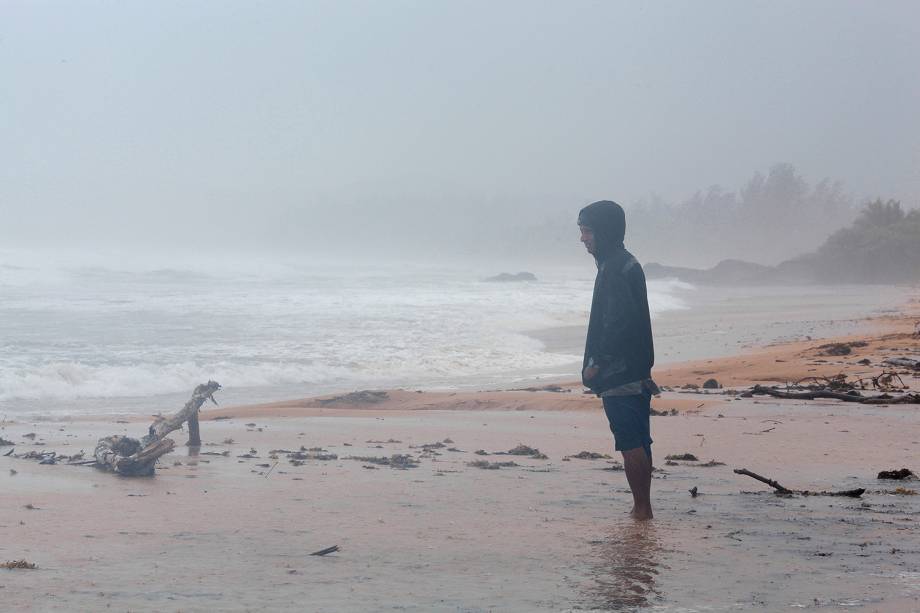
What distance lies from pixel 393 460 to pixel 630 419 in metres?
2.24

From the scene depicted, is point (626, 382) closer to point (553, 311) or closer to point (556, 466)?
point (556, 466)

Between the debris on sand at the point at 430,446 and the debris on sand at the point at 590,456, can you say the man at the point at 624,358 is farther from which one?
the debris on sand at the point at 430,446

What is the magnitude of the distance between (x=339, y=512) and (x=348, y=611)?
1.76 metres

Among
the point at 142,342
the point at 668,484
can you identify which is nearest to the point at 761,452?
the point at 668,484

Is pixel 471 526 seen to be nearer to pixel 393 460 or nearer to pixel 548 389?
pixel 393 460

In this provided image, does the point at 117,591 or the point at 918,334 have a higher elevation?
the point at 918,334

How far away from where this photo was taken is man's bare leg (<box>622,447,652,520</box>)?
4.89 meters

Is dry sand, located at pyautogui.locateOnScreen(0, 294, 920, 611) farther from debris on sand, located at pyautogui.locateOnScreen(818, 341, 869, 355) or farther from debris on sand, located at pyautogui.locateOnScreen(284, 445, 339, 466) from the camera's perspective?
debris on sand, located at pyautogui.locateOnScreen(818, 341, 869, 355)

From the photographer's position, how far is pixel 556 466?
670cm

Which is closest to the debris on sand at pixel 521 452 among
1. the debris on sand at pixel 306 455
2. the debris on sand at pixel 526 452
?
the debris on sand at pixel 526 452

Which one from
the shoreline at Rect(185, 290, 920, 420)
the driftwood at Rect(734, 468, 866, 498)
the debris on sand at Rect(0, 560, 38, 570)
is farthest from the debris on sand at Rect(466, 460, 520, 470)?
the shoreline at Rect(185, 290, 920, 420)

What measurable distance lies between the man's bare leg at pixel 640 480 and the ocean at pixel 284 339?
7.65 meters

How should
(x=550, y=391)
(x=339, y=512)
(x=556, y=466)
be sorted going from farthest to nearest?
(x=550, y=391), (x=556, y=466), (x=339, y=512)

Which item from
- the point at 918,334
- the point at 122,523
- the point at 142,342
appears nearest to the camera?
the point at 122,523
